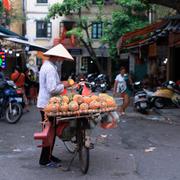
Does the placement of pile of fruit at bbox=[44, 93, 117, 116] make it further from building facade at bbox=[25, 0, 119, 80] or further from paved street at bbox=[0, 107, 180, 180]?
building facade at bbox=[25, 0, 119, 80]

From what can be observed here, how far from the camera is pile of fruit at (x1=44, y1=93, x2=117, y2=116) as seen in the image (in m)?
6.79

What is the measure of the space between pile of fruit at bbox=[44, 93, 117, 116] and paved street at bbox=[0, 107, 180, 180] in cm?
95

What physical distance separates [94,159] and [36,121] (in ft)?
18.6

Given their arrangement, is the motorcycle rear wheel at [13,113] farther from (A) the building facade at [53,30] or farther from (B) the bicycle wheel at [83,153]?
(A) the building facade at [53,30]

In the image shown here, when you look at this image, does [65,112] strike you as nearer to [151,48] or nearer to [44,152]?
[44,152]

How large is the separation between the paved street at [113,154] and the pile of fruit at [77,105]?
0.95 m

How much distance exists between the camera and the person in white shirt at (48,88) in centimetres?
732

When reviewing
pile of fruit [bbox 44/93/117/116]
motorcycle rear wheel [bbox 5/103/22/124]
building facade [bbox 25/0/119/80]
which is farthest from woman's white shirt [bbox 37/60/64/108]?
building facade [bbox 25/0/119/80]

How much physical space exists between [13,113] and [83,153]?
6.13m

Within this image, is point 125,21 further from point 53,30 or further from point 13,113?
point 13,113

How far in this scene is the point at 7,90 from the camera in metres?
12.9

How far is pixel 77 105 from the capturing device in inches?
269

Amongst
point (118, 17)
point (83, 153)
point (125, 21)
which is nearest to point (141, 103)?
point (83, 153)

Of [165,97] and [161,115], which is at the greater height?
[165,97]
